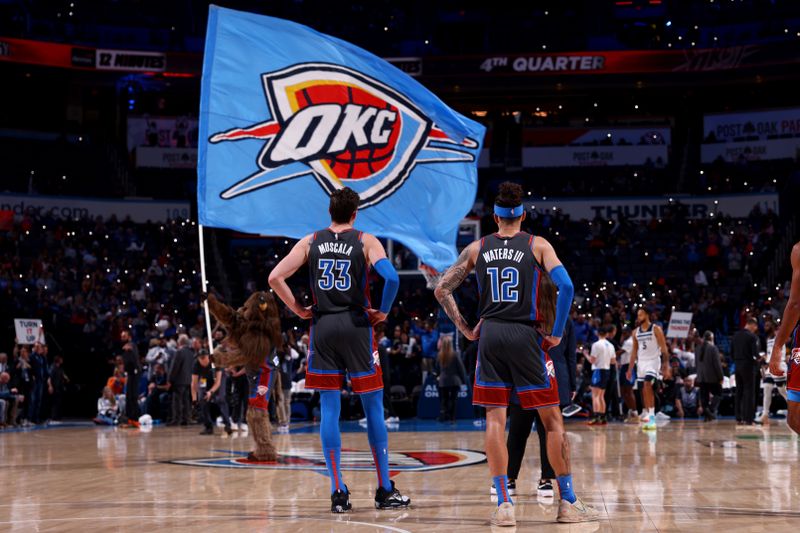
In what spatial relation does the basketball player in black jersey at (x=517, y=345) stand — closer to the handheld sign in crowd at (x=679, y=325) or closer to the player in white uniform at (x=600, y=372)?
the player in white uniform at (x=600, y=372)

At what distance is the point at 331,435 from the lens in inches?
309

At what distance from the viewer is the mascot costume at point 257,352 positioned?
12602 mm

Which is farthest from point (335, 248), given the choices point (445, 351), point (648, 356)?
point (445, 351)

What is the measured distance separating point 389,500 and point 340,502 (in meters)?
0.40

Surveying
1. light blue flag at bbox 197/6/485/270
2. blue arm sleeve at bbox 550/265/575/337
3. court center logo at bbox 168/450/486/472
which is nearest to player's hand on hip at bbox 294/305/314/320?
blue arm sleeve at bbox 550/265/575/337

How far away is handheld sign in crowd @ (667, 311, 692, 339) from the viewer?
24.1 m

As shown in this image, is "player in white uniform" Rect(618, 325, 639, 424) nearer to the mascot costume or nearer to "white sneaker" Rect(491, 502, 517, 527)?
the mascot costume

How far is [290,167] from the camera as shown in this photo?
1308cm

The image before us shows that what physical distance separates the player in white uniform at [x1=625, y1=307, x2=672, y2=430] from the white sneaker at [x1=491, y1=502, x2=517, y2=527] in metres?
12.2

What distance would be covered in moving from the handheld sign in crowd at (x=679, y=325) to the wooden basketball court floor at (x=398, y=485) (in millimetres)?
7371

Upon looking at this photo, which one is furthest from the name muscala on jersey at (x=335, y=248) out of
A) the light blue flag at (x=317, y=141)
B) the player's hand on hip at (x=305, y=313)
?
the light blue flag at (x=317, y=141)

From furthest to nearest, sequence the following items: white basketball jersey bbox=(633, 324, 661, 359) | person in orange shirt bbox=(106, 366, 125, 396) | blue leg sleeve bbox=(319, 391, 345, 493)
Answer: person in orange shirt bbox=(106, 366, 125, 396) < white basketball jersey bbox=(633, 324, 661, 359) < blue leg sleeve bbox=(319, 391, 345, 493)

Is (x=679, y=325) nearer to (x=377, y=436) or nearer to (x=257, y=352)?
(x=257, y=352)

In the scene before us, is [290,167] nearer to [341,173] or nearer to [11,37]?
[341,173]
